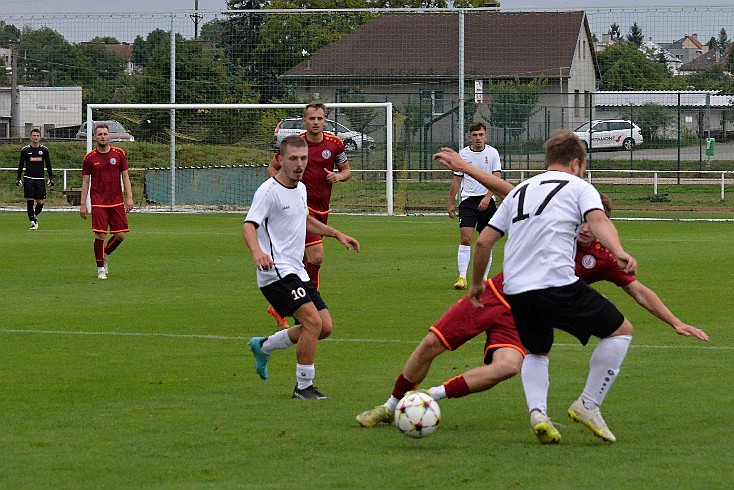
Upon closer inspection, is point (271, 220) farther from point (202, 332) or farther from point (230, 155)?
point (230, 155)

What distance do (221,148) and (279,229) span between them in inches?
1069

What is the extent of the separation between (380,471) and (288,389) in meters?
2.64

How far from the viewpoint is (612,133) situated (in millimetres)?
35031

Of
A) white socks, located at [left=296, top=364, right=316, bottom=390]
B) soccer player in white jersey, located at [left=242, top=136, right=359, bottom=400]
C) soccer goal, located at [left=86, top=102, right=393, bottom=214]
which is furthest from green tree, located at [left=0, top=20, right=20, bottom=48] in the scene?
white socks, located at [left=296, top=364, right=316, bottom=390]

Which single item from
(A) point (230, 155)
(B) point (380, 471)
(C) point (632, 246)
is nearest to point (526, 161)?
(A) point (230, 155)

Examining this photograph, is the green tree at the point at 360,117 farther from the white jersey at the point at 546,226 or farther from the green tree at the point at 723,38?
the white jersey at the point at 546,226

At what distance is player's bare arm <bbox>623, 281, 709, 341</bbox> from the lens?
7.01 metres

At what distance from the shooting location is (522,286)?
673 centimetres

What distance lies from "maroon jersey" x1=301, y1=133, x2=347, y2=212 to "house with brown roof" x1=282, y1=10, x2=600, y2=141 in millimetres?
21453

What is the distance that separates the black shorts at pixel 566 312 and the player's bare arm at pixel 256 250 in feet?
6.27

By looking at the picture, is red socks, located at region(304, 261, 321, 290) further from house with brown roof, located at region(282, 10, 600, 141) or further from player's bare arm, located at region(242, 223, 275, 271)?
house with brown roof, located at region(282, 10, 600, 141)

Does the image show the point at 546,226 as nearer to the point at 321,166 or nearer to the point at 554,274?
the point at 554,274

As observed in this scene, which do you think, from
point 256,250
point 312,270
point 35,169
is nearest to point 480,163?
point 312,270

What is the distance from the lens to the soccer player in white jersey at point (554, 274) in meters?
6.64
